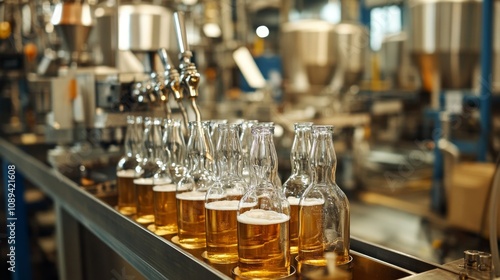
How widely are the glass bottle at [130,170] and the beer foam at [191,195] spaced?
1.03 ft

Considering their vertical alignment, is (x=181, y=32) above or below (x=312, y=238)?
above

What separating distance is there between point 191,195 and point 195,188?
1.1 inches

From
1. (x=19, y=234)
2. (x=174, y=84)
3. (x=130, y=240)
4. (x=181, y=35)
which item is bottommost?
(x=19, y=234)

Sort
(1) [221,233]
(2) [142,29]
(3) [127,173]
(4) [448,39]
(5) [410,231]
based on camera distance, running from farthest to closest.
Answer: (5) [410,231]
(4) [448,39]
(2) [142,29]
(3) [127,173]
(1) [221,233]

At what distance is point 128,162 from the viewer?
1.47 meters

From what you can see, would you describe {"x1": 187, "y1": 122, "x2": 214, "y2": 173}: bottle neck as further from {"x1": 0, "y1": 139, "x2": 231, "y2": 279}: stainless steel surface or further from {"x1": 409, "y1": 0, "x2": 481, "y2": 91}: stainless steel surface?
{"x1": 409, "y1": 0, "x2": 481, "y2": 91}: stainless steel surface

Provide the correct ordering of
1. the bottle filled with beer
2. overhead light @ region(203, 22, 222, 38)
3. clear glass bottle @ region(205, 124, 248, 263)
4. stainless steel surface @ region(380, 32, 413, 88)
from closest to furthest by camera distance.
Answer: clear glass bottle @ region(205, 124, 248, 263) < the bottle filled with beer < overhead light @ region(203, 22, 222, 38) < stainless steel surface @ region(380, 32, 413, 88)

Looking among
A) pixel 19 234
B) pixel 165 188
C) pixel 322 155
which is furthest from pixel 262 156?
pixel 19 234

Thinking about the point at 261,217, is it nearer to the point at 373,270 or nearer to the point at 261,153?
the point at 261,153

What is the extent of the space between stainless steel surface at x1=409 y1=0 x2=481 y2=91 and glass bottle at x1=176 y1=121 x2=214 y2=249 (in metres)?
2.58

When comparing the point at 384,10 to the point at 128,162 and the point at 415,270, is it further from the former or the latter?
the point at 415,270

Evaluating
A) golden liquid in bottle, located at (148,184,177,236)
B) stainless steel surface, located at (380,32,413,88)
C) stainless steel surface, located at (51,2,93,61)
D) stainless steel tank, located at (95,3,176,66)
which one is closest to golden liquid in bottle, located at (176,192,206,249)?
golden liquid in bottle, located at (148,184,177,236)

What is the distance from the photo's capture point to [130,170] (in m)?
1.46

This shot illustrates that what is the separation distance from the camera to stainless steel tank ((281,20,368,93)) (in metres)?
4.25
